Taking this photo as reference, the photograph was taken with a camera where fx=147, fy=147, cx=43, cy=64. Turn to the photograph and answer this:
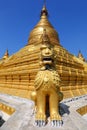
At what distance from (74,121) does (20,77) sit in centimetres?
827

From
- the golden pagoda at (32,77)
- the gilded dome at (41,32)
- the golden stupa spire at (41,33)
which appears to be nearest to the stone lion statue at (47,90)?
the golden pagoda at (32,77)

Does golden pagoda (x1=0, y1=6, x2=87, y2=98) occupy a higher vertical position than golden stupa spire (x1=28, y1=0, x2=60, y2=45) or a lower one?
lower

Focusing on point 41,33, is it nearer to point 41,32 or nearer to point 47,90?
point 41,32

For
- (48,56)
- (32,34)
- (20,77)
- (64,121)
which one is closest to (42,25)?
(32,34)

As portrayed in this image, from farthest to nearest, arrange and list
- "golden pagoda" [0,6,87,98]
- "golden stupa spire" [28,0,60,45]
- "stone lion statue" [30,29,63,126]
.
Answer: "golden stupa spire" [28,0,60,45], "golden pagoda" [0,6,87,98], "stone lion statue" [30,29,63,126]

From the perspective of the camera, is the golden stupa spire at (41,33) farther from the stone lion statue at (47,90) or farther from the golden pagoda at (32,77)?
the stone lion statue at (47,90)

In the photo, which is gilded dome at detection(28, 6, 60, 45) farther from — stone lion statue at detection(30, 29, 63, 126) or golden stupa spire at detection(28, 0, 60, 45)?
stone lion statue at detection(30, 29, 63, 126)

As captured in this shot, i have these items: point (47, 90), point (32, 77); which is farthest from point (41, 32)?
point (47, 90)

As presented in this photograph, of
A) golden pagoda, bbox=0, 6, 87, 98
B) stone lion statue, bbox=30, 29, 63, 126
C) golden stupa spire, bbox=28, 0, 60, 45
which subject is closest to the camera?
stone lion statue, bbox=30, 29, 63, 126

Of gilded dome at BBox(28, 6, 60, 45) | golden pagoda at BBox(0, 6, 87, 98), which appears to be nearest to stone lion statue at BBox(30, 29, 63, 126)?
golden pagoda at BBox(0, 6, 87, 98)

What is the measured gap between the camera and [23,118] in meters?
5.15

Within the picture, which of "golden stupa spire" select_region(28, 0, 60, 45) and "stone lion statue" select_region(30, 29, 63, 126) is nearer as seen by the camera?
"stone lion statue" select_region(30, 29, 63, 126)

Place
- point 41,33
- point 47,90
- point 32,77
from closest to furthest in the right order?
point 47,90
point 32,77
point 41,33

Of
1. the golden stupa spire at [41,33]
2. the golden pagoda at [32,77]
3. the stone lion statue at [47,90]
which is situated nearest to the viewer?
the stone lion statue at [47,90]
